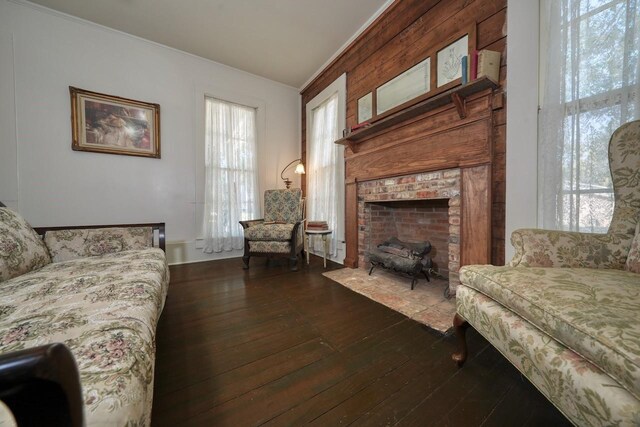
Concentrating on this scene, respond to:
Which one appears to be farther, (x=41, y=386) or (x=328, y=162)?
(x=328, y=162)

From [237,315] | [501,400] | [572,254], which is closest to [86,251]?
[237,315]

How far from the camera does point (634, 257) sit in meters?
0.92

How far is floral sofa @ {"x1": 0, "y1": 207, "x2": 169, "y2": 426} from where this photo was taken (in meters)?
0.49

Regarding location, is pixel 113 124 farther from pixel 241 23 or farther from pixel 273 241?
pixel 273 241

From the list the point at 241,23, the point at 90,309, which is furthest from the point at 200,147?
the point at 90,309

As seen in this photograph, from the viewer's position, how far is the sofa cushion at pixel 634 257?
0.91 metres

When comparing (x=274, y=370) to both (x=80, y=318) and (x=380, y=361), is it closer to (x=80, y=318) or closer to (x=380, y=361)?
(x=380, y=361)

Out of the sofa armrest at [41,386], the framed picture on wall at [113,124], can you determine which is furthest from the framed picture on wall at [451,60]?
the framed picture on wall at [113,124]

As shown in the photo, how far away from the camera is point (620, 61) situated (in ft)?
3.80

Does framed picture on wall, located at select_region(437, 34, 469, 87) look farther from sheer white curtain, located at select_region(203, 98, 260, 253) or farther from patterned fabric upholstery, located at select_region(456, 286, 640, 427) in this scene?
sheer white curtain, located at select_region(203, 98, 260, 253)

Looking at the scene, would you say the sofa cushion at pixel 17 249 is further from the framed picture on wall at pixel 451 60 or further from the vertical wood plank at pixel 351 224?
the framed picture on wall at pixel 451 60

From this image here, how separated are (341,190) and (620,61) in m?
2.29

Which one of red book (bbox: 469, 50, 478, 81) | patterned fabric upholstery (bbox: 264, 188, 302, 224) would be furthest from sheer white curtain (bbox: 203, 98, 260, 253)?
red book (bbox: 469, 50, 478, 81)

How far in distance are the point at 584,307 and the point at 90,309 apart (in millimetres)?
1567
